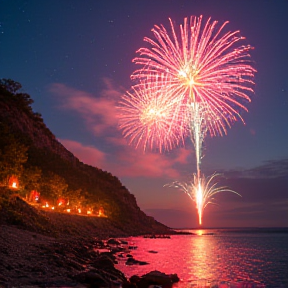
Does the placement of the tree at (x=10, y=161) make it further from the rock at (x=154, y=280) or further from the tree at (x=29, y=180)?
the rock at (x=154, y=280)

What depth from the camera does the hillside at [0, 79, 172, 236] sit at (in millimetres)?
63906

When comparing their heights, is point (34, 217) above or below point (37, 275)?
above

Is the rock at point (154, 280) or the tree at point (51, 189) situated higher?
the tree at point (51, 189)

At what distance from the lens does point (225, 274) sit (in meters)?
33.6

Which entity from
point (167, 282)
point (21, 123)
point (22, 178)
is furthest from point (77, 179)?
point (167, 282)

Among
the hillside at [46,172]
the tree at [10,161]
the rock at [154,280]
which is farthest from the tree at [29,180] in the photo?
the rock at [154,280]

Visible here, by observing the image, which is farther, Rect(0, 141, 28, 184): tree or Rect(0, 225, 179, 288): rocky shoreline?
Rect(0, 141, 28, 184): tree

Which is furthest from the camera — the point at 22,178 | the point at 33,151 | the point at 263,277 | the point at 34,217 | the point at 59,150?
the point at 59,150

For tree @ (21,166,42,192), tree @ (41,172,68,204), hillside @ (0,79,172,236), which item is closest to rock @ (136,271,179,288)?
hillside @ (0,79,172,236)

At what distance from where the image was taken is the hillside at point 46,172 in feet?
210

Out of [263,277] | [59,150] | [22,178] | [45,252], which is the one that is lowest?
[263,277]

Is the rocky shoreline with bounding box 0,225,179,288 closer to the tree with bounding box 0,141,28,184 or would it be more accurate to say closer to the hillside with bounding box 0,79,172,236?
the hillside with bounding box 0,79,172,236

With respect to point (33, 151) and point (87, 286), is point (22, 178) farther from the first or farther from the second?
point (87, 286)

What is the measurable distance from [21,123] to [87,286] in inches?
3907
